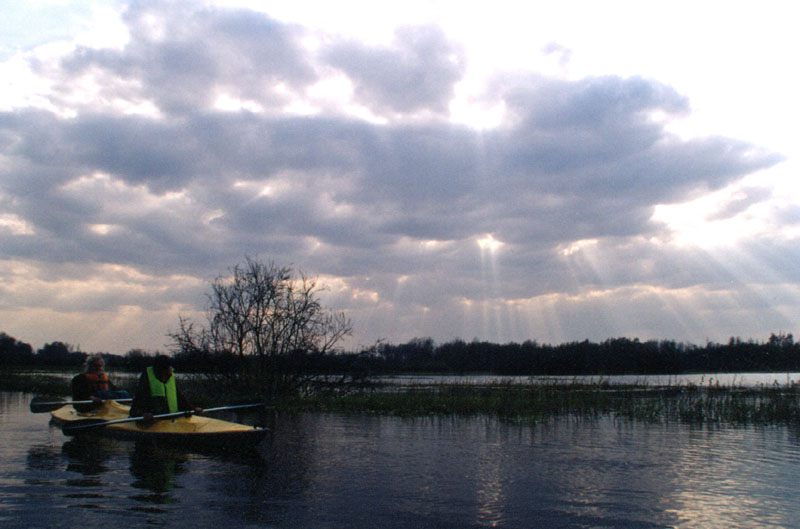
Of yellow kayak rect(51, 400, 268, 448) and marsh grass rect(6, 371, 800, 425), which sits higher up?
yellow kayak rect(51, 400, 268, 448)

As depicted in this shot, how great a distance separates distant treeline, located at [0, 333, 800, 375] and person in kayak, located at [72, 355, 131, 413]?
349 inches

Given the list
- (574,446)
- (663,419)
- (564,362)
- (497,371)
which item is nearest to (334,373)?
(663,419)

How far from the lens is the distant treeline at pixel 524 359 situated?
85.0 feet

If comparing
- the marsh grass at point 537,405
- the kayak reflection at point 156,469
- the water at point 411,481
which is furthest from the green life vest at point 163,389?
the marsh grass at point 537,405

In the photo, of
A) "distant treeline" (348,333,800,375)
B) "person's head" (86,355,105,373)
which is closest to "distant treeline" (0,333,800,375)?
"distant treeline" (348,333,800,375)

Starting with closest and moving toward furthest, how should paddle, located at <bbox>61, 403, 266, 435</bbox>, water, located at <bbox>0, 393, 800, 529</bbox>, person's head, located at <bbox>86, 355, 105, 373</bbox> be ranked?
water, located at <bbox>0, 393, 800, 529</bbox> < paddle, located at <bbox>61, 403, 266, 435</bbox> < person's head, located at <bbox>86, 355, 105, 373</bbox>

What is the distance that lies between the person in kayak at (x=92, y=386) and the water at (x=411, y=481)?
1056 millimetres

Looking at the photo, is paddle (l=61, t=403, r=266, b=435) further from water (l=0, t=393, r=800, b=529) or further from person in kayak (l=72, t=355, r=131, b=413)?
person in kayak (l=72, t=355, r=131, b=413)

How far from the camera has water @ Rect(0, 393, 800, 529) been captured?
7508 millimetres

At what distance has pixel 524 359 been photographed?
5953 centimetres

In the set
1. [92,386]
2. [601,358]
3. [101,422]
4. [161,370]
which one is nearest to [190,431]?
[161,370]

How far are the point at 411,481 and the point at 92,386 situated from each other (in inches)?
388

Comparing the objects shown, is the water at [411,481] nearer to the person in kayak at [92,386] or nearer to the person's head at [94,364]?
the person in kayak at [92,386]

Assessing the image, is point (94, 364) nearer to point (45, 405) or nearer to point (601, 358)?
point (45, 405)
